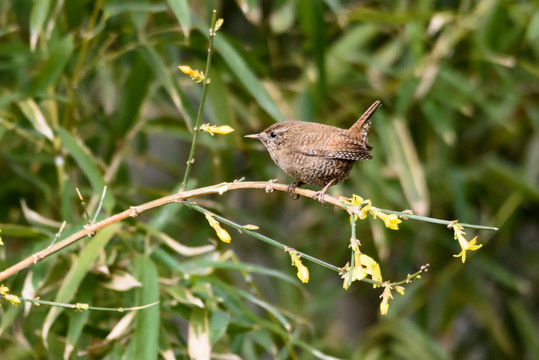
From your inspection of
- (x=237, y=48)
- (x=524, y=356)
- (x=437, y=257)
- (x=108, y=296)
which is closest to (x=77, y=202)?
(x=108, y=296)

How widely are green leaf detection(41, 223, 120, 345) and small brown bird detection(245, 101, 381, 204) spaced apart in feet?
1.80

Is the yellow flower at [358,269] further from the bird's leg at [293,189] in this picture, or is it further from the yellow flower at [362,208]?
the bird's leg at [293,189]

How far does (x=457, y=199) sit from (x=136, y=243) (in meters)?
1.62

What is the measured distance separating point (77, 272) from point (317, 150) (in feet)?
2.40

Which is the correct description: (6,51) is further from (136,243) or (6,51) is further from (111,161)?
(136,243)

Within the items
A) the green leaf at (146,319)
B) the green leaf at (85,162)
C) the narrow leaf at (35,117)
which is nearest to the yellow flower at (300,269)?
the green leaf at (146,319)

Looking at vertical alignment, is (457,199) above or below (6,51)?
below

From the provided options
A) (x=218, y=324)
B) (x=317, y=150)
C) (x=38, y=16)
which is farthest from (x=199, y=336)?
(x=38, y=16)

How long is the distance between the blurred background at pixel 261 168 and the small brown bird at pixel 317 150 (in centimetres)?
29

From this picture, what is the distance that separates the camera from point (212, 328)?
2258 millimetres

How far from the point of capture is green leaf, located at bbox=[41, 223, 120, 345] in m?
2.11

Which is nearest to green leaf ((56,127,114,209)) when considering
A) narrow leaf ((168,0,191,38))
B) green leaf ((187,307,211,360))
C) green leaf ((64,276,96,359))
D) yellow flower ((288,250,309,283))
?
green leaf ((64,276,96,359))

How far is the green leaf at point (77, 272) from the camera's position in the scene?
2109 millimetres

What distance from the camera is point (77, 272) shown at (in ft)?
7.13
